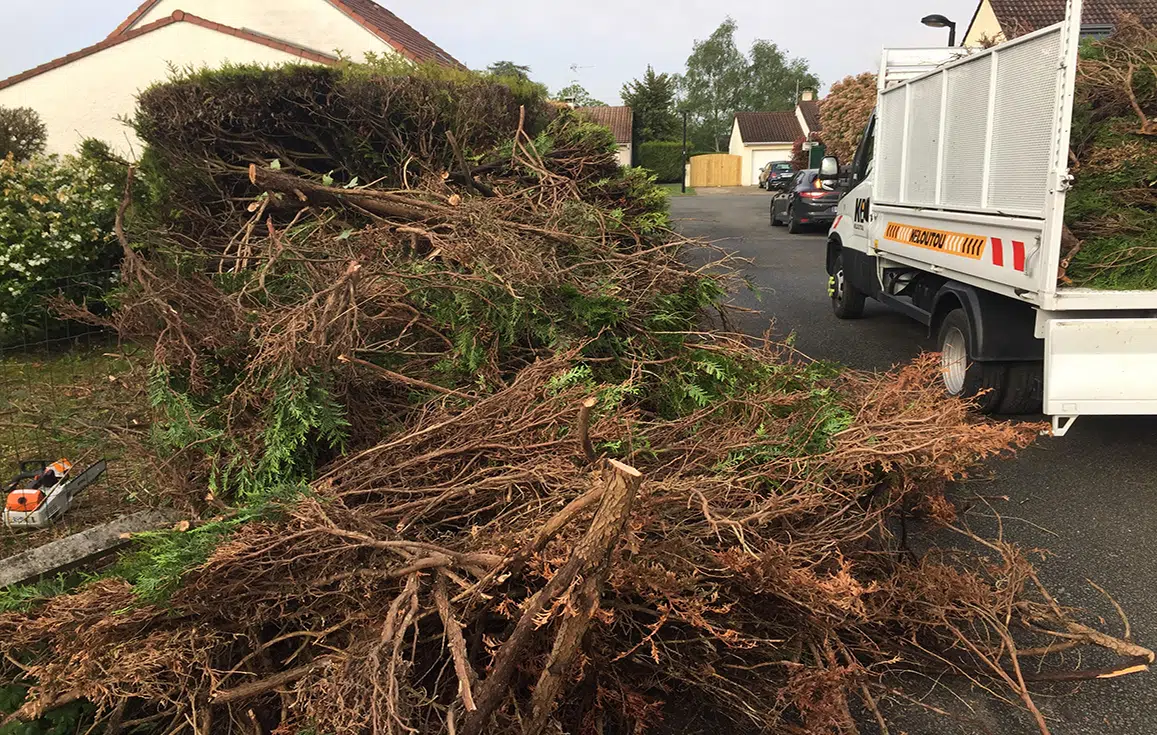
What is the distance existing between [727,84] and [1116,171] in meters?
79.3

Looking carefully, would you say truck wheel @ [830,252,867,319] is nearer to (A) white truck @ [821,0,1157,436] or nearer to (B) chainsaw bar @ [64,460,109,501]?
(A) white truck @ [821,0,1157,436]

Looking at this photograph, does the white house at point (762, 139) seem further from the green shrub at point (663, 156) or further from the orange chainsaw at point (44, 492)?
the orange chainsaw at point (44, 492)

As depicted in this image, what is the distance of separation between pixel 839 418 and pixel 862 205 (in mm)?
5828

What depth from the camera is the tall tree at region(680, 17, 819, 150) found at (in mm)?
78312

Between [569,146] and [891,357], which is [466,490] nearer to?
[569,146]

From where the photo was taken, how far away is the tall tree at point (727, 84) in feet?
Result: 257

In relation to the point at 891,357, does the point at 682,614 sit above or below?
above

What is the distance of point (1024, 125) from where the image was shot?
4785 millimetres

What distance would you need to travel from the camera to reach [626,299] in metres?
4.17

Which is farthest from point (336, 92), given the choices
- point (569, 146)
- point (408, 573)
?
point (408, 573)

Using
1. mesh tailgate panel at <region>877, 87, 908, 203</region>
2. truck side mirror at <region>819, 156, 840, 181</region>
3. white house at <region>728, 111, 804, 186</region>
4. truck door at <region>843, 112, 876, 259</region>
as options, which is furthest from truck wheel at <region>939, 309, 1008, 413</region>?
white house at <region>728, 111, 804, 186</region>

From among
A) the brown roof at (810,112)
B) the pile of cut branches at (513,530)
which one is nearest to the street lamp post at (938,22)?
the pile of cut branches at (513,530)

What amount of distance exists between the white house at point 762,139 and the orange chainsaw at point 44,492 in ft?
173

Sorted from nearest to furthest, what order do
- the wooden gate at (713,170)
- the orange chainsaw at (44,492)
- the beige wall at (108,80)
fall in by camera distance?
the orange chainsaw at (44,492)
the beige wall at (108,80)
the wooden gate at (713,170)
